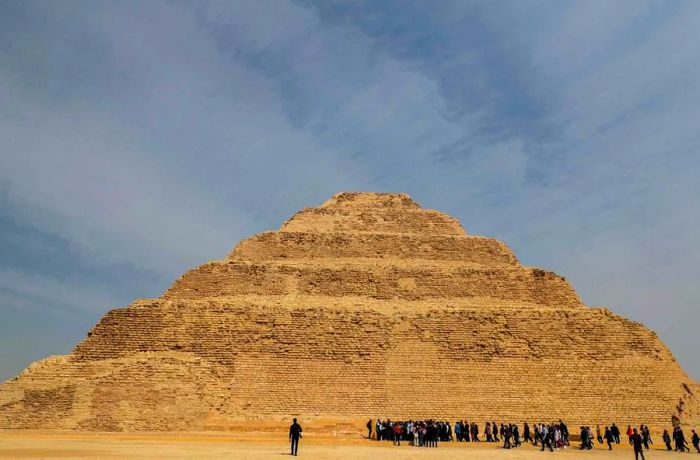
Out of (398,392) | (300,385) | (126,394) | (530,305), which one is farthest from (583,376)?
(126,394)

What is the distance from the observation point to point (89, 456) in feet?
34.7

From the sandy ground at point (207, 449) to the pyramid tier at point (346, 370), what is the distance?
1798mm

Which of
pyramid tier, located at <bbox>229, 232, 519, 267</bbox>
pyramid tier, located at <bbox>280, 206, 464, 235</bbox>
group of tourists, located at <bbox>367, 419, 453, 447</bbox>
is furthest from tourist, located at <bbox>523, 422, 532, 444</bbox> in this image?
pyramid tier, located at <bbox>280, 206, 464, 235</bbox>

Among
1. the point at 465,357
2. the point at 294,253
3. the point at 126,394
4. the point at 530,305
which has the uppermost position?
the point at 294,253

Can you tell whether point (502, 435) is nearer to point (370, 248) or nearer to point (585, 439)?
point (585, 439)

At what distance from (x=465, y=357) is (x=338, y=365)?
4.42 metres

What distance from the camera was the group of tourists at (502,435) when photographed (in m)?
16.3

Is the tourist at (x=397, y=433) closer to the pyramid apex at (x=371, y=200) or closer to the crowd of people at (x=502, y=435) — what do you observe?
the crowd of people at (x=502, y=435)

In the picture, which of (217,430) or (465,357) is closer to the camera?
(217,430)

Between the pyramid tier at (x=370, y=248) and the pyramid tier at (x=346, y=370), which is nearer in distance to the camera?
the pyramid tier at (x=346, y=370)

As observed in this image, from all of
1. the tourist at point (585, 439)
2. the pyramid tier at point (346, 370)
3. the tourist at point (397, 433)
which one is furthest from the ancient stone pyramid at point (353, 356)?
the tourist at point (585, 439)

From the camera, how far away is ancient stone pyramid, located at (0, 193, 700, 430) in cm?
1923

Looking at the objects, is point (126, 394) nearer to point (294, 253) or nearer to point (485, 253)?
point (294, 253)

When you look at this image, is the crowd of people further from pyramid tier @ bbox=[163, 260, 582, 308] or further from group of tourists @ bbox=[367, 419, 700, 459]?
pyramid tier @ bbox=[163, 260, 582, 308]
